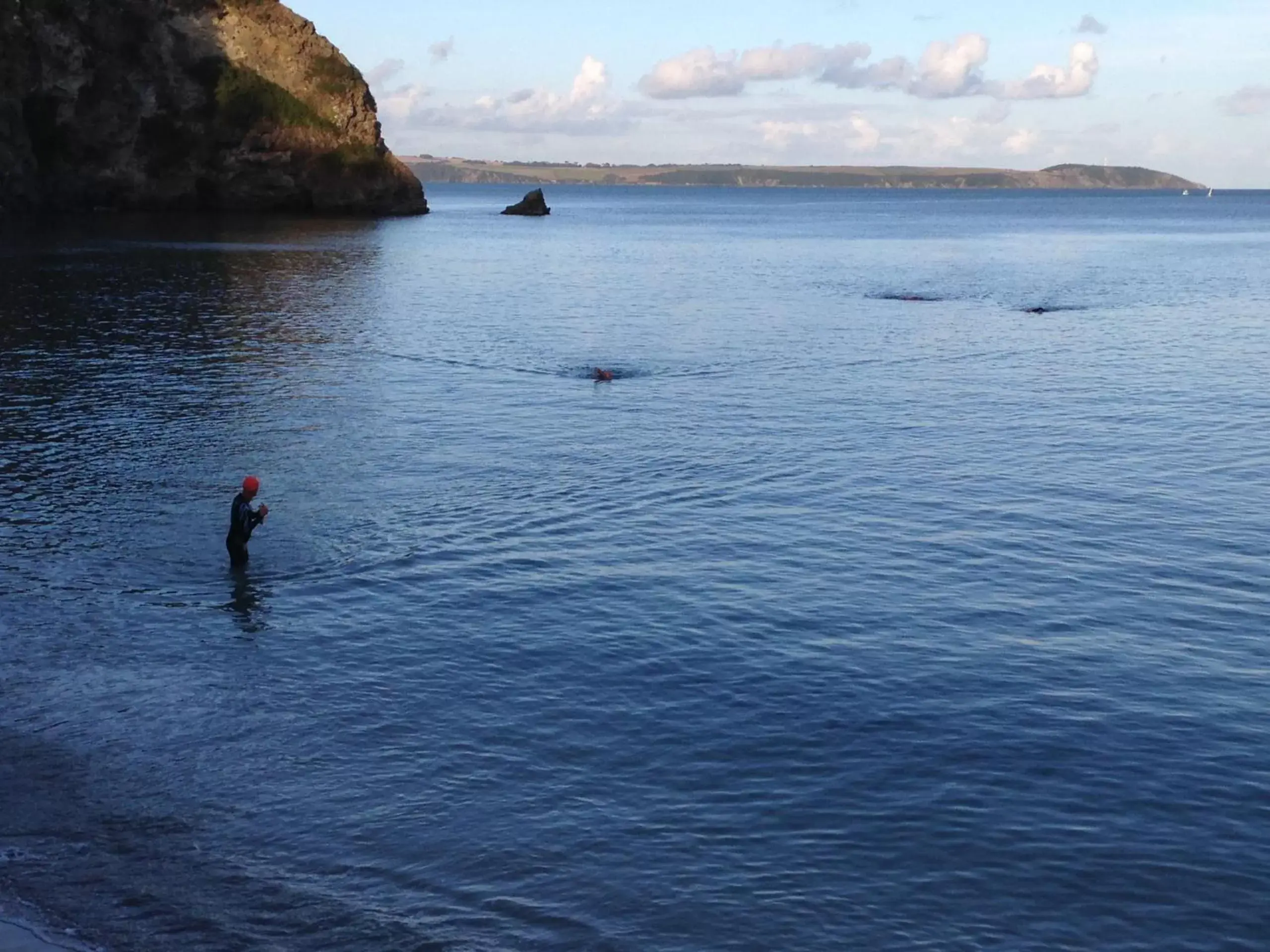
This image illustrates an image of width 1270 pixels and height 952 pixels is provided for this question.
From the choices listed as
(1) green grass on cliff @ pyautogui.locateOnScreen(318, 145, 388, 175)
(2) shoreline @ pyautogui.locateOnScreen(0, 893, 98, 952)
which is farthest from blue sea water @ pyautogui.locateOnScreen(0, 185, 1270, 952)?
(1) green grass on cliff @ pyautogui.locateOnScreen(318, 145, 388, 175)

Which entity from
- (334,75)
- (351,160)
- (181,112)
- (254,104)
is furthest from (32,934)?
(334,75)

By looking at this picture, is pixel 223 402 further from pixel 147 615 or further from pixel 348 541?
pixel 147 615

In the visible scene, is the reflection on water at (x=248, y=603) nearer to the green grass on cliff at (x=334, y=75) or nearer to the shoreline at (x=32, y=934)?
the shoreline at (x=32, y=934)

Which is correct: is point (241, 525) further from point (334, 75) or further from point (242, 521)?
A: point (334, 75)

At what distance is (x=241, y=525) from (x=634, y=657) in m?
11.0

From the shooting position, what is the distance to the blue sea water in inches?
746

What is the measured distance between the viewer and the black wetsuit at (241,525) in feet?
105

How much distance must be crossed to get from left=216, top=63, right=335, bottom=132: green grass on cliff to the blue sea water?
116 metres

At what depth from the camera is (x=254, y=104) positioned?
567ft

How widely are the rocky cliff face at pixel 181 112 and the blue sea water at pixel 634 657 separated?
99.9 metres

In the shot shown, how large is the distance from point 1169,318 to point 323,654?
7617 cm

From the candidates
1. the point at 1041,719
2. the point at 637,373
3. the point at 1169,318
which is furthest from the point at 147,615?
the point at 1169,318

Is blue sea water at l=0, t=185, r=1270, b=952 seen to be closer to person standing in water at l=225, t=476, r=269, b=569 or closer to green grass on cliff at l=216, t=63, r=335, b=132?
person standing in water at l=225, t=476, r=269, b=569

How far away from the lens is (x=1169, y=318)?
3472 inches
